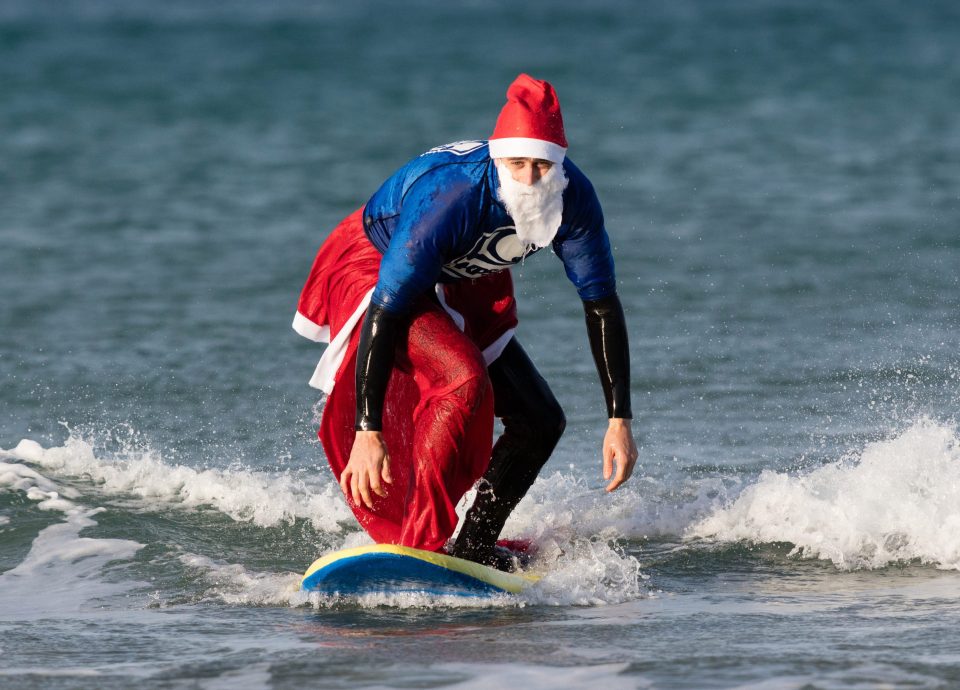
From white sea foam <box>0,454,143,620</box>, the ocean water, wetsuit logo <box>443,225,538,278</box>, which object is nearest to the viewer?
the ocean water

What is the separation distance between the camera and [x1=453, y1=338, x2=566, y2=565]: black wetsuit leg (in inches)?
227

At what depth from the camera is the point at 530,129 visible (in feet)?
16.9

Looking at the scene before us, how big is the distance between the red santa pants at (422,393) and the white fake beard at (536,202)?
443 millimetres

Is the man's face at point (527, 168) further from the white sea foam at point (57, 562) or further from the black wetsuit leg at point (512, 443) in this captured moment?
the white sea foam at point (57, 562)

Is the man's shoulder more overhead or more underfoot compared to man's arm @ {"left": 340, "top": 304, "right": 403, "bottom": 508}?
more overhead

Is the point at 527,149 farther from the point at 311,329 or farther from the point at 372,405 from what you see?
the point at 311,329

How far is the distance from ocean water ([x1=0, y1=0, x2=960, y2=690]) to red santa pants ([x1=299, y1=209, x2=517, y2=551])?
0.39 meters

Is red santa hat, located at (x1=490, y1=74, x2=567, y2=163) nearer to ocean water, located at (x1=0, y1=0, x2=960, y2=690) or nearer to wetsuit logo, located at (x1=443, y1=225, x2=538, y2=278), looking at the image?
wetsuit logo, located at (x1=443, y1=225, x2=538, y2=278)

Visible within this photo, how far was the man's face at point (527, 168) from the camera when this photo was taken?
5141 millimetres

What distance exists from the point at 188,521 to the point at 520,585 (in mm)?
1852

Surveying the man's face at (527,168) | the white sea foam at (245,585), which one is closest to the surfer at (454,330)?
the man's face at (527,168)

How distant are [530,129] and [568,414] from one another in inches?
137

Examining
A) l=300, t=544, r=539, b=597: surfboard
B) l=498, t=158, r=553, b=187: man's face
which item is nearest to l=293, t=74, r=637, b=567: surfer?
l=498, t=158, r=553, b=187: man's face

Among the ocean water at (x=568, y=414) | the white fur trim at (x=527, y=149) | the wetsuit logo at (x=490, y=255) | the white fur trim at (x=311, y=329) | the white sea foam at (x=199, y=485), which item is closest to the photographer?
the ocean water at (x=568, y=414)
